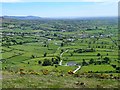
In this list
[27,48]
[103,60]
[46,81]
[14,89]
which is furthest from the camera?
[27,48]

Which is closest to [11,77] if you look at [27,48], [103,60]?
[103,60]

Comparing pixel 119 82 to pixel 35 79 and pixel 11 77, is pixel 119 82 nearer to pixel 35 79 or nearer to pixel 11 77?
pixel 35 79

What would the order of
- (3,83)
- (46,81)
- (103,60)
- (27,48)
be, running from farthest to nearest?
(27,48) < (103,60) < (46,81) < (3,83)

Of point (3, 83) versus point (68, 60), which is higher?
point (3, 83)

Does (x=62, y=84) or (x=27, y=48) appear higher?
(x=62, y=84)

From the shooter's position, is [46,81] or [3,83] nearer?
[3,83]

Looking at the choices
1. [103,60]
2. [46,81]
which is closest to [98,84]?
[46,81]

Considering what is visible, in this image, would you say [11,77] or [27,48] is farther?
[27,48]

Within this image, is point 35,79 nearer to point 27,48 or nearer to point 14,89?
point 14,89

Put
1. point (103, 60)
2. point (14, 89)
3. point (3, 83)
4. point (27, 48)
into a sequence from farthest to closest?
point (27, 48) < point (103, 60) < point (3, 83) < point (14, 89)
